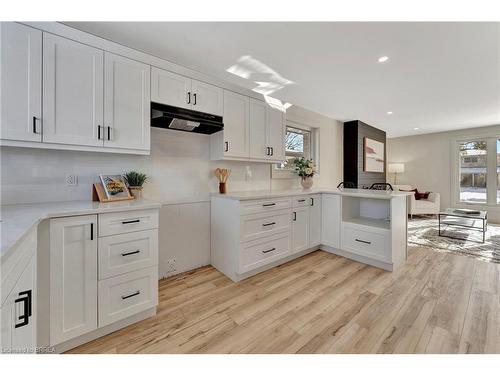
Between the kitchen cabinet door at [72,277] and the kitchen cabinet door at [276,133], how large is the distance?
227 cm

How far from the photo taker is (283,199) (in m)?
2.74

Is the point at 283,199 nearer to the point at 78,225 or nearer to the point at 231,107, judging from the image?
the point at 231,107

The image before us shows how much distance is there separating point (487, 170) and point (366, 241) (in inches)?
220

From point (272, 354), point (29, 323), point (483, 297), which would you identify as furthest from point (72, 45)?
point (483, 297)

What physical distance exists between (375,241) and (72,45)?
358cm

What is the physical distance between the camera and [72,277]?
1.42 m

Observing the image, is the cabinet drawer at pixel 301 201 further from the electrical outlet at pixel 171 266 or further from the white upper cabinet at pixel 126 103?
the white upper cabinet at pixel 126 103

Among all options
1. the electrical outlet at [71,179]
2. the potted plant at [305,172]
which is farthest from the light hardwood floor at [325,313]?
the potted plant at [305,172]

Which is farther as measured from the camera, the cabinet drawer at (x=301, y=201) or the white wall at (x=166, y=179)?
the cabinet drawer at (x=301, y=201)

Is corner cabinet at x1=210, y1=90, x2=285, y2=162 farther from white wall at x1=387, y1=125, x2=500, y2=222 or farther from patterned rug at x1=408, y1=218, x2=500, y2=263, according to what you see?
white wall at x1=387, y1=125, x2=500, y2=222

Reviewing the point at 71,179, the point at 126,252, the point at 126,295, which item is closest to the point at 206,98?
the point at 71,179

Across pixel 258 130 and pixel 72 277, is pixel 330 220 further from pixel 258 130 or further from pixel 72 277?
pixel 72 277

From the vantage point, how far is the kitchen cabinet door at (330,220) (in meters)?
3.12

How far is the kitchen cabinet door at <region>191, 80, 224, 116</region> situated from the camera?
2.27 meters
